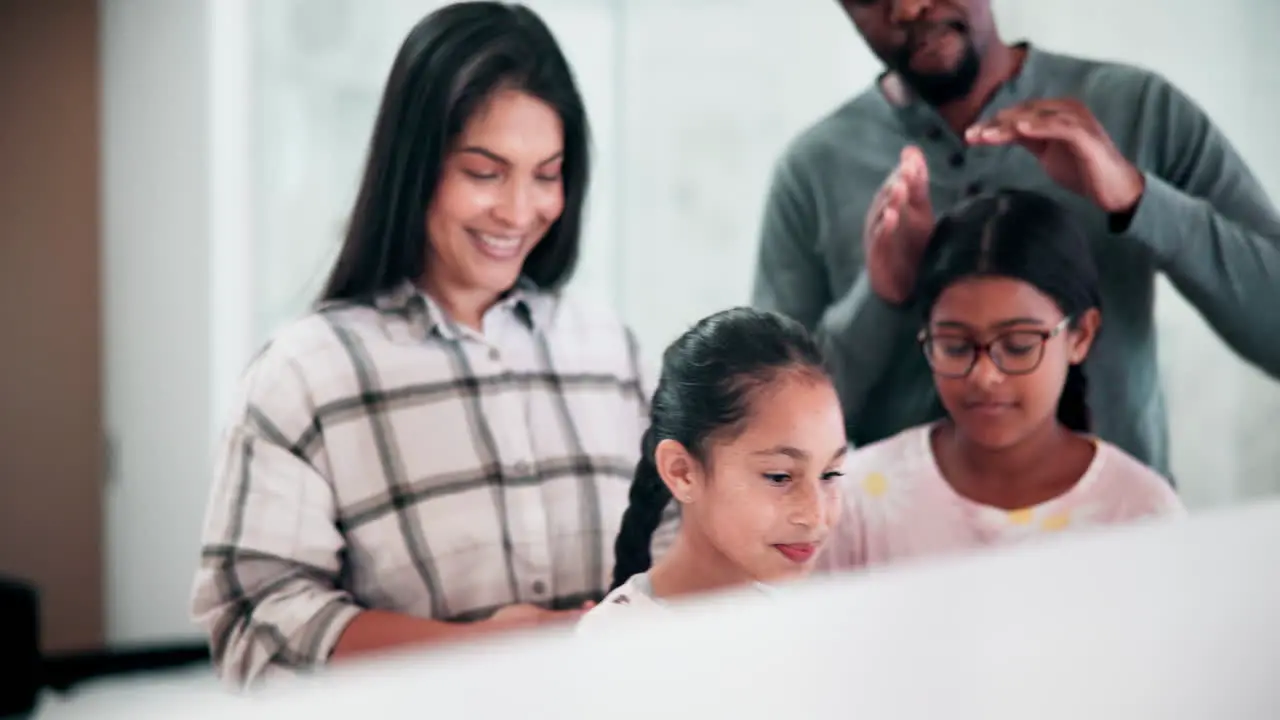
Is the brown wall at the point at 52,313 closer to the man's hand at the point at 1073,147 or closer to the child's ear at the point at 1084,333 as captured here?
the man's hand at the point at 1073,147

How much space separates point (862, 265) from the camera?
1963mm

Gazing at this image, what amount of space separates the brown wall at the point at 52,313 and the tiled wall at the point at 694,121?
0.20 meters

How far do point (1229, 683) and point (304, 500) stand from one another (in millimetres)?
1875

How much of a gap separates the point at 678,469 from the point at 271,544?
0.54 metres

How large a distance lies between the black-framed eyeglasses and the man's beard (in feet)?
1.21

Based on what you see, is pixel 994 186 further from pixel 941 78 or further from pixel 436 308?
pixel 436 308

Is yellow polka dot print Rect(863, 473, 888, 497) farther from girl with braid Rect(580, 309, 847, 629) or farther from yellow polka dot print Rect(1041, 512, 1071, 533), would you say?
yellow polka dot print Rect(1041, 512, 1071, 533)

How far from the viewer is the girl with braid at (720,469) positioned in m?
1.67

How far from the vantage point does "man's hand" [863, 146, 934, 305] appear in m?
1.97

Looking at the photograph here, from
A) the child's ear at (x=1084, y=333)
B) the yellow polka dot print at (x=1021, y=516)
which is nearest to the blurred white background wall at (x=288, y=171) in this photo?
the child's ear at (x=1084, y=333)

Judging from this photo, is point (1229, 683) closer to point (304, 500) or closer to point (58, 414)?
point (304, 500)

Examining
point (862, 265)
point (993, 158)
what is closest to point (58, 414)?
point (862, 265)

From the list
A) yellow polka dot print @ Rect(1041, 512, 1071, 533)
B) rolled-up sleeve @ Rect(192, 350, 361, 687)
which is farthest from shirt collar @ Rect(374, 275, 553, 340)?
yellow polka dot print @ Rect(1041, 512, 1071, 533)

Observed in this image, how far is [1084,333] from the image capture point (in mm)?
2102
